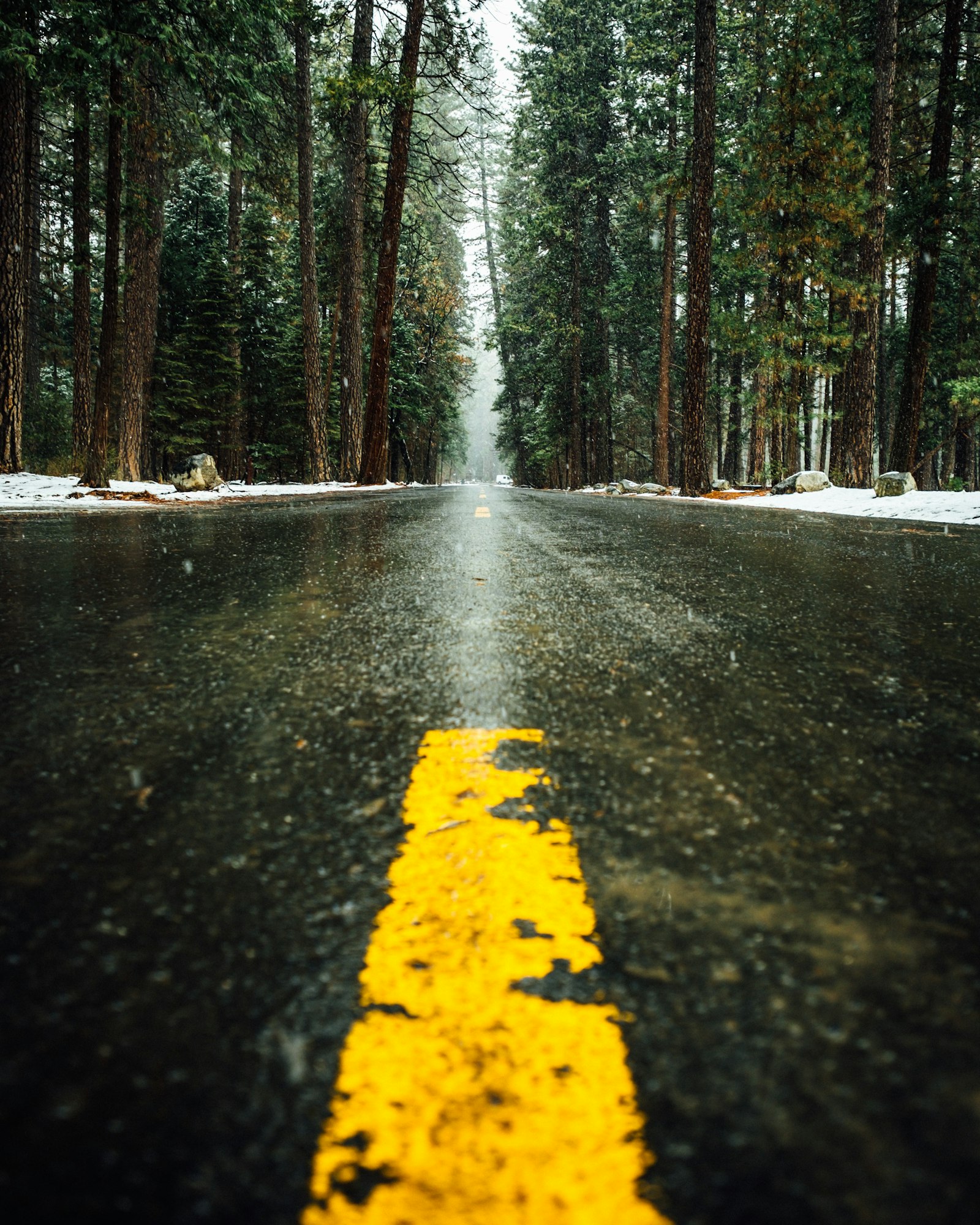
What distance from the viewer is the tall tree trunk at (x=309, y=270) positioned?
61.5 ft

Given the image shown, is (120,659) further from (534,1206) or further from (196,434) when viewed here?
(196,434)

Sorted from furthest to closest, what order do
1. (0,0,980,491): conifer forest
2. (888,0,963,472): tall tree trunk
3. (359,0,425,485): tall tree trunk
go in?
(359,0,425,485): tall tree trunk → (888,0,963,472): tall tree trunk → (0,0,980,491): conifer forest

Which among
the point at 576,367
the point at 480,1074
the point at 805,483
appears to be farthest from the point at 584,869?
the point at 576,367

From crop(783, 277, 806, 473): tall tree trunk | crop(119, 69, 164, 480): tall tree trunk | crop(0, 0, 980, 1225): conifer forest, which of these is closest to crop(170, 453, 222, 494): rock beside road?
crop(119, 69, 164, 480): tall tree trunk

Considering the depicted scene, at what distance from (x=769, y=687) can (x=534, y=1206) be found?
5.24 feet

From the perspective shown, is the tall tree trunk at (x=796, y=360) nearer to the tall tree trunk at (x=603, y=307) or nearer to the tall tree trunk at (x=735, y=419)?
the tall tree trunk at (x=735, y=419)

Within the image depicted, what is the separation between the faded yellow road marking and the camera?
22.5 inches

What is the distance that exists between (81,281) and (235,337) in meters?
13.8

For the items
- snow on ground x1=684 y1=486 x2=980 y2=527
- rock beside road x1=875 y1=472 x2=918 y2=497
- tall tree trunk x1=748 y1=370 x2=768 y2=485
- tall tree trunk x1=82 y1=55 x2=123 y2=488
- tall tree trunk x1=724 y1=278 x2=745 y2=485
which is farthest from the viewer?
tall tree trunk x1=724 y1=278 x2=745 y2=485

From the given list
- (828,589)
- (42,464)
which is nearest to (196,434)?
(42,464)

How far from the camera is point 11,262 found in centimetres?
1140

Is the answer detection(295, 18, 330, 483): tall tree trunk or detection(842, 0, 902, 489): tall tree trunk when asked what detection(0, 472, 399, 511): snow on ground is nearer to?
detection(295, 18, 330, 483): tall tree trunk

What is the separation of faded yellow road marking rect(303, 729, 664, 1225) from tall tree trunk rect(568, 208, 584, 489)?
103 ft

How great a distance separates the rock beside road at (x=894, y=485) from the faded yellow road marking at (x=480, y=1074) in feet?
36.0
